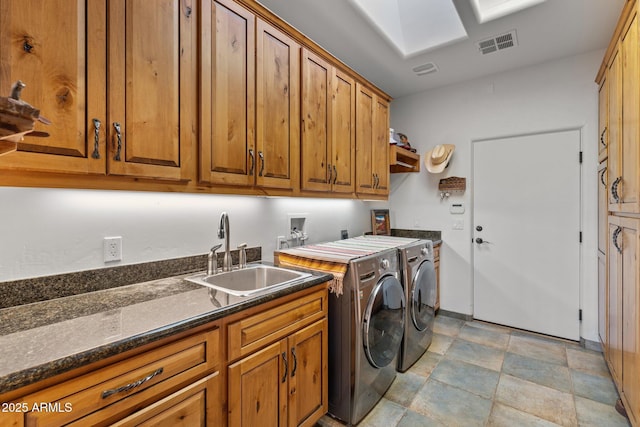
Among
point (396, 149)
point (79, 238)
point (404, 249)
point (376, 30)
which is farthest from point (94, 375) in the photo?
point (396, 149)

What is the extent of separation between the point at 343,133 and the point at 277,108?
75 cm

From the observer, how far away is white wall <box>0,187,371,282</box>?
1181 mm

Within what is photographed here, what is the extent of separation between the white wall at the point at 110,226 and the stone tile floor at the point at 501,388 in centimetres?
136

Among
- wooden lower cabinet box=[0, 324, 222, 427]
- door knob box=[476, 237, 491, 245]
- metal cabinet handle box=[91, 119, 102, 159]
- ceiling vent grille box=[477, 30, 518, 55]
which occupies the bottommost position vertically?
wooden lower cabinet box=[0, 324, 222, 427]

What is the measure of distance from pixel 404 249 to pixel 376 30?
5.71ft

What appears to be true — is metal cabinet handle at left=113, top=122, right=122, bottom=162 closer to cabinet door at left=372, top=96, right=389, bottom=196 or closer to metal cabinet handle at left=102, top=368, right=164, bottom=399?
metal cabinet handle at left=102, top=368, right=164, bottom=399

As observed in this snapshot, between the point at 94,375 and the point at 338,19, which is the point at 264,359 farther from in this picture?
the point at 338,19

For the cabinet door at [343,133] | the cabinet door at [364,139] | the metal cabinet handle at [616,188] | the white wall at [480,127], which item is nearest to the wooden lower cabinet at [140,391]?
the cabinet door at [343,133]

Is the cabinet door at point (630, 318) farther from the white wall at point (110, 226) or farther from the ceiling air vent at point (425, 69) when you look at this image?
the white wall at point (110, 226)

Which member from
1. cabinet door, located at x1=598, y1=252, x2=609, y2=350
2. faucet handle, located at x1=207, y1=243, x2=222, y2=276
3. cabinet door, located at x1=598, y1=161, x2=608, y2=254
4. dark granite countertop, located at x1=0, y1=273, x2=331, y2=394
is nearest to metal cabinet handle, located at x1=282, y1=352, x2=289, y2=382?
dark granite countertop, located at x1=0, y1=273, x2=331, y2=394

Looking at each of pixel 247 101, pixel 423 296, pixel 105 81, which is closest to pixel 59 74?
pixel 105 81

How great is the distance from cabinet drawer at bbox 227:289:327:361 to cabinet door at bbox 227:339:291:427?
4 cm

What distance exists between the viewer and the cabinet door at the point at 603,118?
2265mm

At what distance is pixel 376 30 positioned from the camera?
7.54ft
